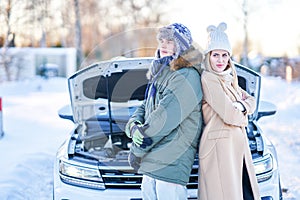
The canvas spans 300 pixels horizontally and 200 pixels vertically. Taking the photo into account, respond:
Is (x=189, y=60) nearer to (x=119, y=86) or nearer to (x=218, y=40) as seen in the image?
(x=218, y=40)

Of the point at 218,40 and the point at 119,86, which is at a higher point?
the point at 218,40

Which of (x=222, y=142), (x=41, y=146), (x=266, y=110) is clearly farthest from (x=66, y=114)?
(x=41, y=146)

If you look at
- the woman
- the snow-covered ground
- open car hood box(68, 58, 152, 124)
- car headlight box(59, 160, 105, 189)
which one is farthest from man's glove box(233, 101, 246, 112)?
the snow-covered ground

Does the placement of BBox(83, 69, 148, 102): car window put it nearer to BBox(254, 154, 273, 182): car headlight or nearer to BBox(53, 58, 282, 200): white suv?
BBox(53, 58, 282, 200): white suv

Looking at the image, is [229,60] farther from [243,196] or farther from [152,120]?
[243,196]

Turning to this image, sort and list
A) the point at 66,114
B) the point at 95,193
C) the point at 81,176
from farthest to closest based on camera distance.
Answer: the point at 66,114, the point at 81,176, the point at 95,193

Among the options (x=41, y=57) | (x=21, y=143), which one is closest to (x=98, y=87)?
(x=21, y=143)

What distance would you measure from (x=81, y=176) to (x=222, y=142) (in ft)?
4.14

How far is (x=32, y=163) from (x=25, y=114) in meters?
6.07

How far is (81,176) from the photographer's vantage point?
3.67 metres

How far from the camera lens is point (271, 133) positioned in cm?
978

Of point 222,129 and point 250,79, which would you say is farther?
point 250,79

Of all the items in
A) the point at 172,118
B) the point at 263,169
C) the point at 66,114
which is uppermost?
the point at 172,118

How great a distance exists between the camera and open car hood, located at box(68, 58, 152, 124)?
14.4 feet
